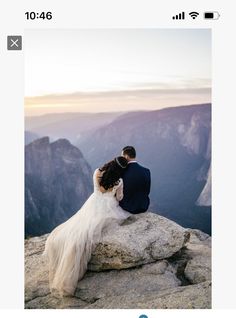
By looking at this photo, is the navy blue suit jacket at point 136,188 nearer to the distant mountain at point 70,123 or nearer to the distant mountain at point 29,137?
the distant mountain at point 70,123

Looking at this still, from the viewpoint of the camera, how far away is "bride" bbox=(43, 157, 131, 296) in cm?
1262

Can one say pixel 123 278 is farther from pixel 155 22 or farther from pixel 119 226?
pixel 155 22

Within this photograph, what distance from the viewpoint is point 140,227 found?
12.8 meters

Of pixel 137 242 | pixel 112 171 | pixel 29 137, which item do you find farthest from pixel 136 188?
pixel 29 137

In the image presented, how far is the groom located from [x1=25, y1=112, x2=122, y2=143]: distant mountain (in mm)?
889

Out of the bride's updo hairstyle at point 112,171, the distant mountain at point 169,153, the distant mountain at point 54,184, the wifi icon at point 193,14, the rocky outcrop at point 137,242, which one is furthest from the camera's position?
the distant mountain at point 169,153

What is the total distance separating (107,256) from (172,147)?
238 cm

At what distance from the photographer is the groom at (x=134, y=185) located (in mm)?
12773

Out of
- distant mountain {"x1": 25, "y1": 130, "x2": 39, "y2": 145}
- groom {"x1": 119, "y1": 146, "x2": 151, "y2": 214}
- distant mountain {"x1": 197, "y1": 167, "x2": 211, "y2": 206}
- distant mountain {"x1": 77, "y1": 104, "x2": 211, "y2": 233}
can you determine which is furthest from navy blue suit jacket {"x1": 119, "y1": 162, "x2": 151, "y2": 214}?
distant mountain {"x1": 25, "y1": 130, "x2": 39, "y2": 145}

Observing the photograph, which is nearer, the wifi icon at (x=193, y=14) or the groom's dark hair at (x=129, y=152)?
the wifi icon at (x=193, y=14)

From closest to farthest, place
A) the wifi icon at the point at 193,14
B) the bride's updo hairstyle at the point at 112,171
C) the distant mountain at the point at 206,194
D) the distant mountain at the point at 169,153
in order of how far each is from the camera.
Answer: the wifi icon at the point at 193,14, the bride's updo hairstyle at the point at 112,171, the distant mountain at the point at 206,194, the distant mountain at the point at 169,153

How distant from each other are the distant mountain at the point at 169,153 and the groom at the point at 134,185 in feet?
1.06
